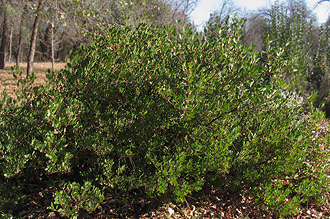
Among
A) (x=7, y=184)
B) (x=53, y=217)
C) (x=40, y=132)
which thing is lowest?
(x=53, y=217)

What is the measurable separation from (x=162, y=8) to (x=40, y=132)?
13666mm

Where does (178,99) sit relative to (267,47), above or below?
below

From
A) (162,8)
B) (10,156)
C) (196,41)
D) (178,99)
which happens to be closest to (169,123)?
(178,99)

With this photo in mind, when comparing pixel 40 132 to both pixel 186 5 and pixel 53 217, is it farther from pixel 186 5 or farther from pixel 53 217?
pixel 186 5

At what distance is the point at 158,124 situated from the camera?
2635 millimetres

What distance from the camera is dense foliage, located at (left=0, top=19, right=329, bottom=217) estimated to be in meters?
2.41

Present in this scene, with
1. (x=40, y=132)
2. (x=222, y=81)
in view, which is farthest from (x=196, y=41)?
(x=40, y=132)

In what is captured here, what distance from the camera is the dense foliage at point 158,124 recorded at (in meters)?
2.41

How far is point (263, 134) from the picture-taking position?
2.81 m

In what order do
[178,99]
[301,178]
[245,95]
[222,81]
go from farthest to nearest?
[301,178] < [222,81] < [245,95] < [178,99]

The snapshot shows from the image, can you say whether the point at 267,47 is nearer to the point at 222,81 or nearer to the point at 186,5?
the point at 222,81

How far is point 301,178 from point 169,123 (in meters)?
1.79

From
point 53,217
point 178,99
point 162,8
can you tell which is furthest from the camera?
point 162,8

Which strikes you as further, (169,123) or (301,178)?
(301,178)
